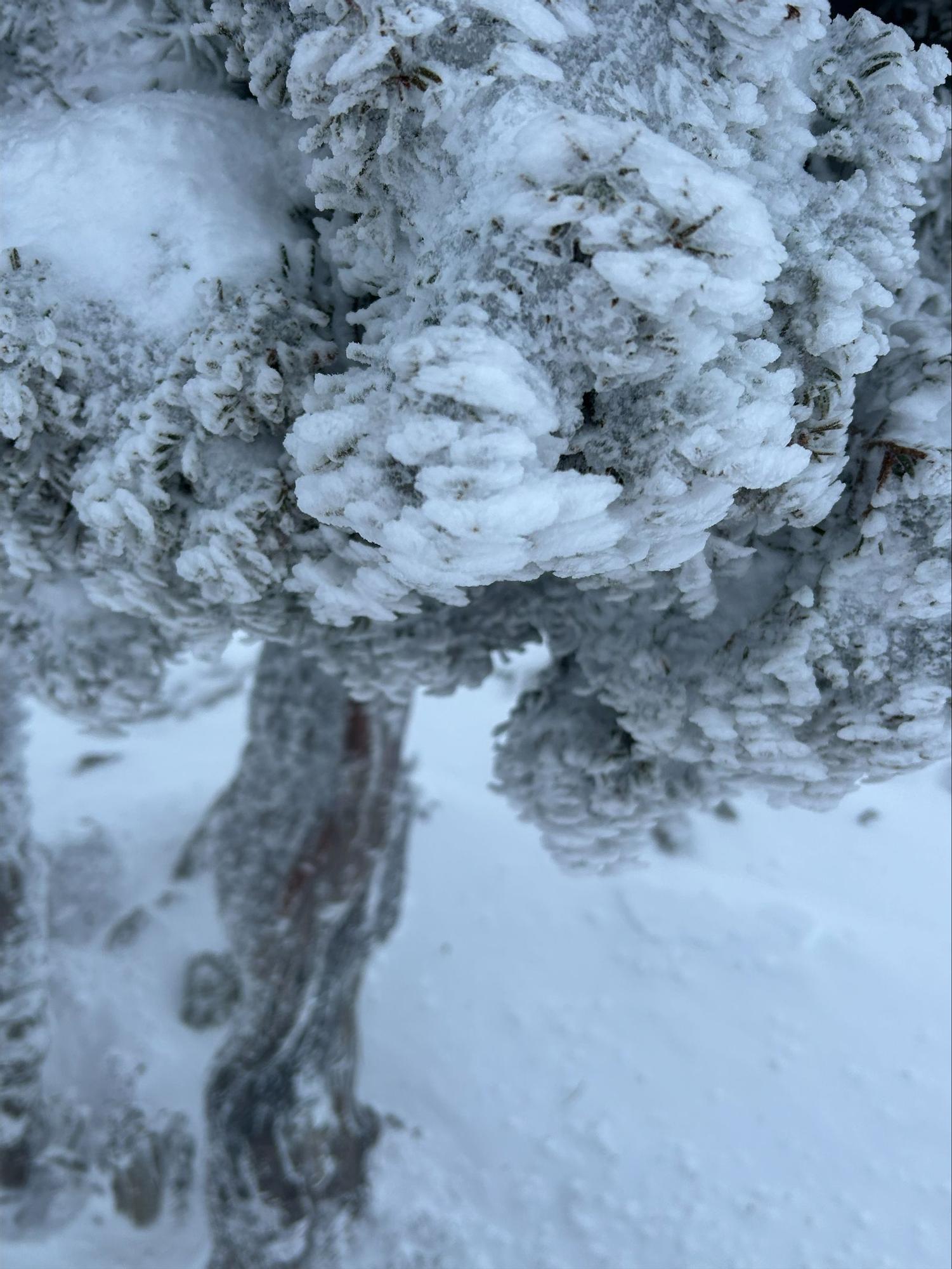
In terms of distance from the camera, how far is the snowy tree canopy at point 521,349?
1.51ft

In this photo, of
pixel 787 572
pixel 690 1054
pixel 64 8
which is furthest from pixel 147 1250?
pixel 64 8

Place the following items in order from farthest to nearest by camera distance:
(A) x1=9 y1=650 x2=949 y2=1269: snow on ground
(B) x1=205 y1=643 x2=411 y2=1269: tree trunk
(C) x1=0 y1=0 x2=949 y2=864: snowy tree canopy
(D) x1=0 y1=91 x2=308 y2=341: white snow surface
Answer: (A) x1=9 y1=650 x2=949 y2=1269: snow on ground → (B) x1=205 y1=643 x2=411 y2=1269: tree trunk → (D) x1=0 y1=91 x2=308 y2=341: white snow surface → (C) x1=0 y1=0 x2=949 y2=864: snowy tree canopy

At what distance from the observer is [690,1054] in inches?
76.0

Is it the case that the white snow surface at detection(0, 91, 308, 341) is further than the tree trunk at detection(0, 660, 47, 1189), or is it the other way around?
the tree trunk at detection(0, 660, 47, 1189)

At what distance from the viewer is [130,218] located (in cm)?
65

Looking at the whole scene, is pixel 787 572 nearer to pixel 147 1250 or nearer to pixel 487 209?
pixel 487 209

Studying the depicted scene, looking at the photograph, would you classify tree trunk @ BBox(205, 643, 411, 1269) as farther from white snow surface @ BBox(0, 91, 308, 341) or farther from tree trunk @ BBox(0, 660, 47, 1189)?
white snow surface @ BBox(0, 91, 308, 341)

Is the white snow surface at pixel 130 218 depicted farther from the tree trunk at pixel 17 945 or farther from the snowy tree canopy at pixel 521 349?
the tree trunk at pixel 17 945

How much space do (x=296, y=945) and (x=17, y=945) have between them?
1.98 feet

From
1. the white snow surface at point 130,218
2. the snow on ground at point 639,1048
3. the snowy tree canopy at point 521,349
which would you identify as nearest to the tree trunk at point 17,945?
the snow on ground at point 639,1048

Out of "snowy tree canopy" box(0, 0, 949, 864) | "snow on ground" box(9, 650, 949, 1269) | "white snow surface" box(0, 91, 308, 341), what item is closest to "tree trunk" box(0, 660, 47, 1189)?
"snow on ground" box(9, 650, 949, 1269)

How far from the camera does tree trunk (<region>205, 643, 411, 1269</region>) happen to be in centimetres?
148

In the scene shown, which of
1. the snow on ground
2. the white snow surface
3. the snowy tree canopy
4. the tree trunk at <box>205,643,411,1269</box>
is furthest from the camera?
the snow on ground

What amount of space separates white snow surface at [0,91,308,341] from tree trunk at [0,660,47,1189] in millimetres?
1106
